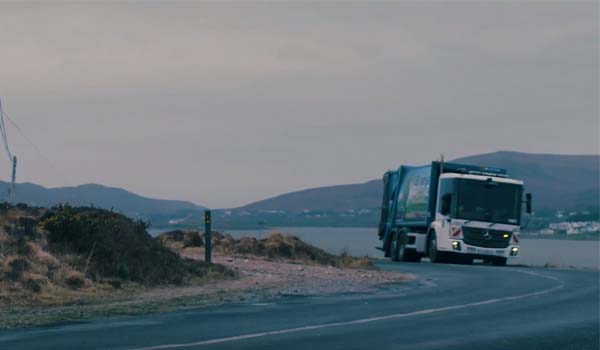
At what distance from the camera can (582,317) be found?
1669 centimetres

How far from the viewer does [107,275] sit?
21.0 m

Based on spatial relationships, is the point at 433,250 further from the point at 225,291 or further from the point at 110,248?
the point at 225,291

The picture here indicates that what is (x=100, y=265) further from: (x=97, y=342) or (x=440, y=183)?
(x=440, y=183)

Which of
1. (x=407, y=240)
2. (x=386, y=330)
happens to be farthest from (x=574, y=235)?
(x=386, y=330)

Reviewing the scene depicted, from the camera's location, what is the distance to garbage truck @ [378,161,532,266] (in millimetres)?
35188

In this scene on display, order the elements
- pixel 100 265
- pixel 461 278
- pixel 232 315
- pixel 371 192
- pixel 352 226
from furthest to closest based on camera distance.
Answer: pixel 371 192, pixel 352 226, pixel 461 278, pixel 100 265, pixel 232 315

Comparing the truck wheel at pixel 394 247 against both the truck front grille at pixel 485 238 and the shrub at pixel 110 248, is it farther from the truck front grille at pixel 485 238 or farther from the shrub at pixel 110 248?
the shrub at pixel 110 248

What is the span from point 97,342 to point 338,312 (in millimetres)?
5086

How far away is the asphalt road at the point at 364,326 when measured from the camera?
13.0m

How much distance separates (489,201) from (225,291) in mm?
16649

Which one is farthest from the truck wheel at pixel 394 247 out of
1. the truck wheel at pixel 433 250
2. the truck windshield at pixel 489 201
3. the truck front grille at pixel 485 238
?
the truck windshield at pixel 489 201

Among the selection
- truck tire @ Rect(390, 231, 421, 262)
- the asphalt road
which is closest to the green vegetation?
the asphalt road

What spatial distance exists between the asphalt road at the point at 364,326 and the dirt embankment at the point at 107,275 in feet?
4.17

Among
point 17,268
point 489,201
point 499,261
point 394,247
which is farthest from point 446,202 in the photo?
point 17,268
